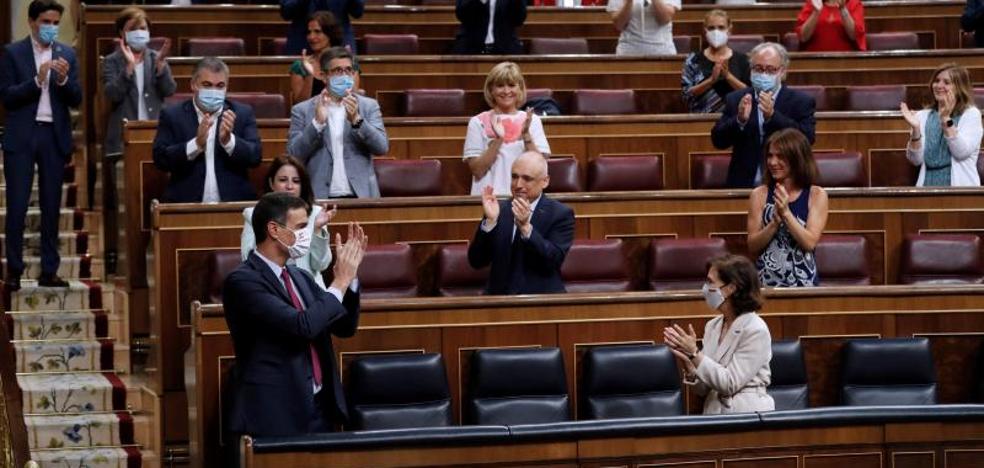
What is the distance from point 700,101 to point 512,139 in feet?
4.67

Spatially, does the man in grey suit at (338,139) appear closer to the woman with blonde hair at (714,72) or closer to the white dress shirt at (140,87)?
the white dress shirt at (140,87)

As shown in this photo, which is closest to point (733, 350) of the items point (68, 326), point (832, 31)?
point (68, 326)

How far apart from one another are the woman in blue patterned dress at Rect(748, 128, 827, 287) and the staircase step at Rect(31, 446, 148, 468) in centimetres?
202

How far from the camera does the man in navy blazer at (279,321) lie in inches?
180

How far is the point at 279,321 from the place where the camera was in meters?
4.55

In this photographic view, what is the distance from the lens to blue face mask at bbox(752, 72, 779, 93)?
21.8 feet

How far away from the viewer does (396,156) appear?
7012 mm

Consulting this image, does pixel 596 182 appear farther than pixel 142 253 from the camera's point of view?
Yes

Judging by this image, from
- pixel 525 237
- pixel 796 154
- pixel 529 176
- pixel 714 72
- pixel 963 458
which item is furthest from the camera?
pixel 714 72

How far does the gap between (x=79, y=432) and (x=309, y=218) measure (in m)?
1.24

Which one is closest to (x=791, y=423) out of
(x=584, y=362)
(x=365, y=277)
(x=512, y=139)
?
(x=584, y=362)

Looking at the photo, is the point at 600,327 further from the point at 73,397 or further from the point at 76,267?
the point at 76,267

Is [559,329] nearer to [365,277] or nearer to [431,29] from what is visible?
[365,277]

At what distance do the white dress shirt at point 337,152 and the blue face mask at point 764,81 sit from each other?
1525 mm
